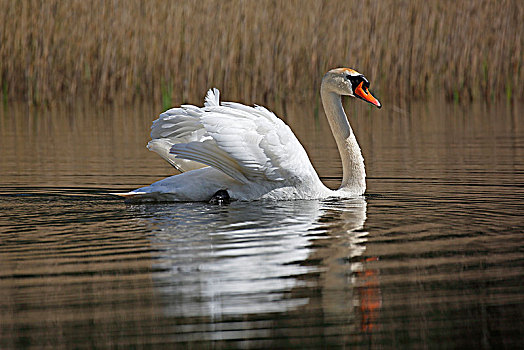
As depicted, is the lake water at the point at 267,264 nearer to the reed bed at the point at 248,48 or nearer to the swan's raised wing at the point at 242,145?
the swan's raised wing at the point at 242,145

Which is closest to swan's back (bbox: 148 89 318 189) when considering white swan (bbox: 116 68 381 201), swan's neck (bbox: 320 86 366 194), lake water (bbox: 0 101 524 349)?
white swan (bbox: 116 68 381 201)

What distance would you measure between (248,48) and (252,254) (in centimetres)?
1081

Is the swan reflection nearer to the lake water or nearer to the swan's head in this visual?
the lake water

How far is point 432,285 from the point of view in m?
3.81


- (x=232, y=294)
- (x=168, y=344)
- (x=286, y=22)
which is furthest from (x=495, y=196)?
(x=286, y=22)

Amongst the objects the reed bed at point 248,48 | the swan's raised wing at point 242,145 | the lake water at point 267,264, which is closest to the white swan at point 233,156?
the swan's raised wing at point 242,145

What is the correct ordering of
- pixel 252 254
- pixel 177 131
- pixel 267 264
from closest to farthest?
pixel 267 264 < pixel 252 254 < pixel 177 131

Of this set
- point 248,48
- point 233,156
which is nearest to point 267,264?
point 233,156

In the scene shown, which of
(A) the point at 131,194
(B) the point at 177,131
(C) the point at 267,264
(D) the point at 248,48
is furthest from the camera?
(D) the point at 248,48

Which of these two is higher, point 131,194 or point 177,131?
point 177,131

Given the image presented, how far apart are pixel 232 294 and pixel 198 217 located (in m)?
2.09

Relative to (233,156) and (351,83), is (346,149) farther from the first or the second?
(233,156)

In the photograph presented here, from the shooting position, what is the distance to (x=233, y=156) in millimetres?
6141

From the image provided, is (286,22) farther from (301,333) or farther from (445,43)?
(301,333)
